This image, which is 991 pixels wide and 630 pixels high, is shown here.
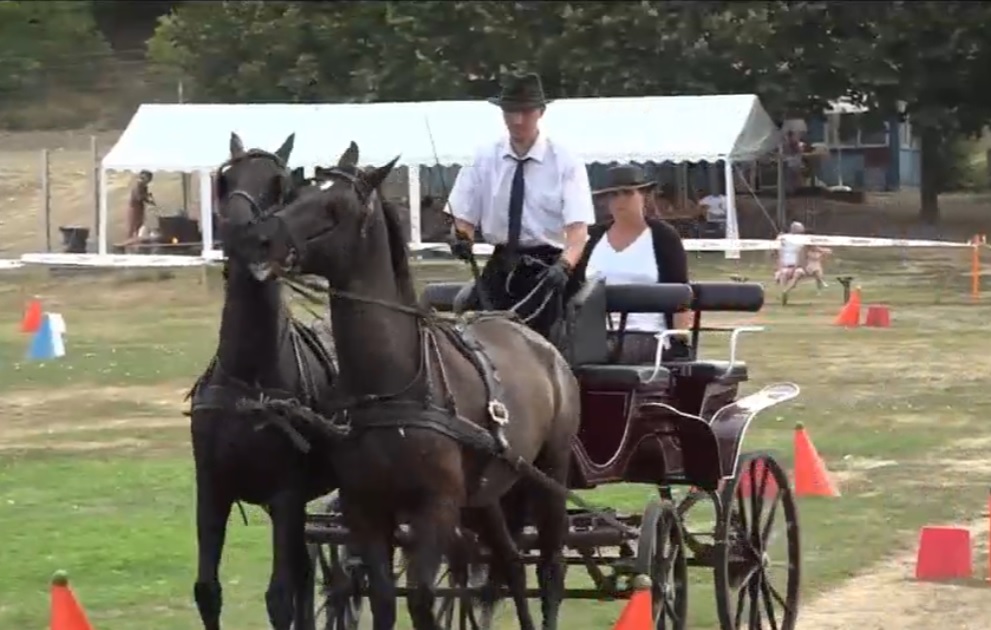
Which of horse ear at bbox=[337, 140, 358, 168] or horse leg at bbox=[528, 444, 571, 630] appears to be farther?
horse leg at bbox=[528, 444, 571, 630]

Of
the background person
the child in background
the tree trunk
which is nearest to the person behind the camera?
the child in background

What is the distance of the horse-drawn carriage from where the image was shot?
862 cm

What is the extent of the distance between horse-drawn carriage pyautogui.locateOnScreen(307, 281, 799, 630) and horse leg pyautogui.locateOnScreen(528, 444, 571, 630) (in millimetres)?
85

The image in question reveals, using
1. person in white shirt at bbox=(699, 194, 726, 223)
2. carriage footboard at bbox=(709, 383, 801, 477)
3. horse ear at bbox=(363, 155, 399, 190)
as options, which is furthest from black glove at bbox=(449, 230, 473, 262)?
person in white shirt at bbox=(699, 194, 726, 223)

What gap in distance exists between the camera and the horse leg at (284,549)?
7520 mm

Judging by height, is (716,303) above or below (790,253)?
above

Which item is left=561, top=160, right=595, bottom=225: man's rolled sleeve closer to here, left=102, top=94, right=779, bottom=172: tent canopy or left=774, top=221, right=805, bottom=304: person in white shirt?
left=774, top=221, right=805, bottom=304: person in white shirt

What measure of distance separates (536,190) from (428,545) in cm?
189

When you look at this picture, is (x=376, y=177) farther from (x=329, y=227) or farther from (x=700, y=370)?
(x=700, y=370)

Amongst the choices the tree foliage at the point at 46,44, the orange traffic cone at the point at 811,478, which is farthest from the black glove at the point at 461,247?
the tree foliage at the point at 46,44

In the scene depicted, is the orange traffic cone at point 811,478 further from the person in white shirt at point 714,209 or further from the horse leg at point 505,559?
the person in white shirt at point 714,209

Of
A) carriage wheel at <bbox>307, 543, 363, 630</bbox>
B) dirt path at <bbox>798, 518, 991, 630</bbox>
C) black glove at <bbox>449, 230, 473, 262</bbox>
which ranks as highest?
black glove at <bbox>449, 230, 473, 262</bbox>

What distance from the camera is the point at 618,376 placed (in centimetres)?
866

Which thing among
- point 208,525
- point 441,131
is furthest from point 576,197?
point 441,131
